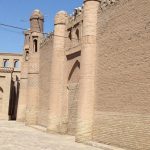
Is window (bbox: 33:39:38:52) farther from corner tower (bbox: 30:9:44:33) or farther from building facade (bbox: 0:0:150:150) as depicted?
building facade (bbox: 0:0:150:150)

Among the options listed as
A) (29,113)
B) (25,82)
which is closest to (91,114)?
(29,113)

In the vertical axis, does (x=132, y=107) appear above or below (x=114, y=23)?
below

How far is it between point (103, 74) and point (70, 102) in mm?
4473

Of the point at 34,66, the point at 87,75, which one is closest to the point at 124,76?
the point at 87,75

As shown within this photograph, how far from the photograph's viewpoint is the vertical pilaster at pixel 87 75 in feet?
53.2

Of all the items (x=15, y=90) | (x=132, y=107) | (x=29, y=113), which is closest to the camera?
(x=132, y=107)

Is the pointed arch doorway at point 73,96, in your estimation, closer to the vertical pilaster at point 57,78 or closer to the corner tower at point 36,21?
the vertical pilaster at point 57,78

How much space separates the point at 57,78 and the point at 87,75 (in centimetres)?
452

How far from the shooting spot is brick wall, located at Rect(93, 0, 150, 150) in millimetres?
13156

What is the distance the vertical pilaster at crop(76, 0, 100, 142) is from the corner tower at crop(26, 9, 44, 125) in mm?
10077

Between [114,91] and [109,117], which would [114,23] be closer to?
[114,91]

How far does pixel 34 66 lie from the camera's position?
27.0m

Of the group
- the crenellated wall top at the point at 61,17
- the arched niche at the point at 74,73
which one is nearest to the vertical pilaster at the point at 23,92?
the crenellated wall top at the point at 61,17

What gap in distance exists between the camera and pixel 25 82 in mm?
30297
